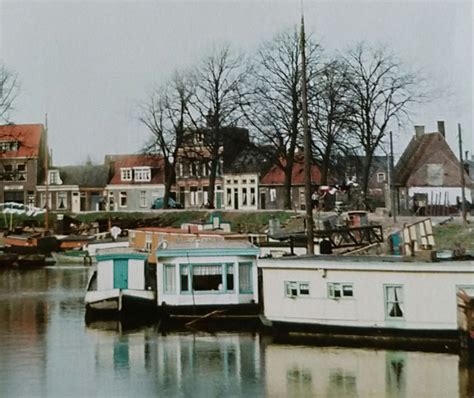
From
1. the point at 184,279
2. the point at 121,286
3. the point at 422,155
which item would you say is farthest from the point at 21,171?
the point at 422,155

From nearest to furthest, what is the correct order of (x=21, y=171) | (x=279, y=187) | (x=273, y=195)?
(x=21, y=171)
(x=273, y=195)
(x=279, y=187)

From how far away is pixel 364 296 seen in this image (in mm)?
6535

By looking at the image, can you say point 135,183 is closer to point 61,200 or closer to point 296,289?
point 61,200

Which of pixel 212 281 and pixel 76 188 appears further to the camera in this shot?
pixel 76 188

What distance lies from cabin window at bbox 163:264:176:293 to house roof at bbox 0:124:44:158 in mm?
2485

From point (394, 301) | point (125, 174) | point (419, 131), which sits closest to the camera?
point (394, 301)

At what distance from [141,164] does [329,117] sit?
103 inches

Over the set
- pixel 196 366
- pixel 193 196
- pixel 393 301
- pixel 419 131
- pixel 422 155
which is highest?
pixel 419 131

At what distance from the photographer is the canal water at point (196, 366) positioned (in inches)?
204

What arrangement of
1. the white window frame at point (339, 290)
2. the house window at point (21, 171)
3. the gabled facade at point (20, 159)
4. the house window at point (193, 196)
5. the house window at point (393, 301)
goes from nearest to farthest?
the house window at point (393, 301), the white window frame at point (339, 290), the gabled facade at point (20, 159), the house window at point (21, 171), the house window at point (193, 196)

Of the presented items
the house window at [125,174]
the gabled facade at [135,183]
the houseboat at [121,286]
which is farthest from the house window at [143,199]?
the houseboat at [121,286]

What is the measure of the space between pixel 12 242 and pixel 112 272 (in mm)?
4002

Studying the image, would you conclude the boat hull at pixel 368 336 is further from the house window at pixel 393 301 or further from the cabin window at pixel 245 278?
the cabin window at pixel 245 278

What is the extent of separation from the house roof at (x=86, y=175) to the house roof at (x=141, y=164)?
0.45 feet
